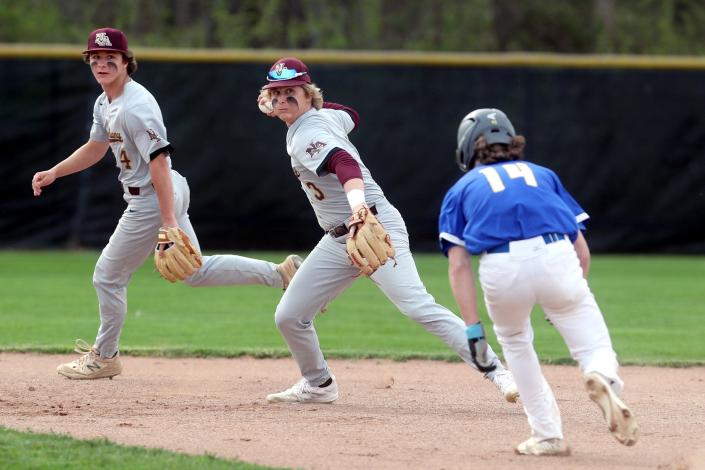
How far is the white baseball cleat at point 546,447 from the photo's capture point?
463 centimetres

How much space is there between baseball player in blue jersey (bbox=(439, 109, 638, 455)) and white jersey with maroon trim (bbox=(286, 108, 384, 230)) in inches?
40.1

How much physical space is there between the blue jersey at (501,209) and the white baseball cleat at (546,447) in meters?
0.81

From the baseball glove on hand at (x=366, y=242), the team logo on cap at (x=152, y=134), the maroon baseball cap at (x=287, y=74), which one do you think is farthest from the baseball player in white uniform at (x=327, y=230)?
the team logo on cap at (x=152, y=134)

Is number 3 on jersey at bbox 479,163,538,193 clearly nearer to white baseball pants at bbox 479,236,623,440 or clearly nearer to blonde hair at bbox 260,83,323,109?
white baseball pants at bbox 479,236,623,440

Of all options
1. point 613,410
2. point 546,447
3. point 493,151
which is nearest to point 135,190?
point 493,151

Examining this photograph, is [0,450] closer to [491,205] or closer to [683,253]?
[491,205]

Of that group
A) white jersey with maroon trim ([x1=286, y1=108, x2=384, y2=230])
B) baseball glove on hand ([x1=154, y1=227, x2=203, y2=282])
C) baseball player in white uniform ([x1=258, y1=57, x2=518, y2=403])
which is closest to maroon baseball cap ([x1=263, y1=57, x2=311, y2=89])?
baseball player in white uniform ([x1=258, y1=57, x2=518, y2=403])

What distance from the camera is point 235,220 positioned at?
51.9ft

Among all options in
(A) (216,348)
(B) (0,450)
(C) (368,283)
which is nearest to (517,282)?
(B) (0,450)

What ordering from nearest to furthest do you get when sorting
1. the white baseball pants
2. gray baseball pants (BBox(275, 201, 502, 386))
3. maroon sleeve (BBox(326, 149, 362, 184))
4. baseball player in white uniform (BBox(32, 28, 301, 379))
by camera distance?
the white baseball pants
maroon sleeve (BBox(326, 149, 362, 184))
gray baseball pants (BBox(275, 201, 502, 386))
baseball player in white uniform (BBox(32, 28, 301, 379))

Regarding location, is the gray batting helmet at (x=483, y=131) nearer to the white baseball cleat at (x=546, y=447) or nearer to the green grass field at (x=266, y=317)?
the white baseball cleat at (x=546, y=447)

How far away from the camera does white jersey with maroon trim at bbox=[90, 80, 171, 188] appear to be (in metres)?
6.14

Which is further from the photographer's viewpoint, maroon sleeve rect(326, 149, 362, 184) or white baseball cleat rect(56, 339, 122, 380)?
white baseball cleat rect(56, 339, 122, 380)

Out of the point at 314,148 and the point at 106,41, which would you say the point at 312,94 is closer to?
the point at 314,148
